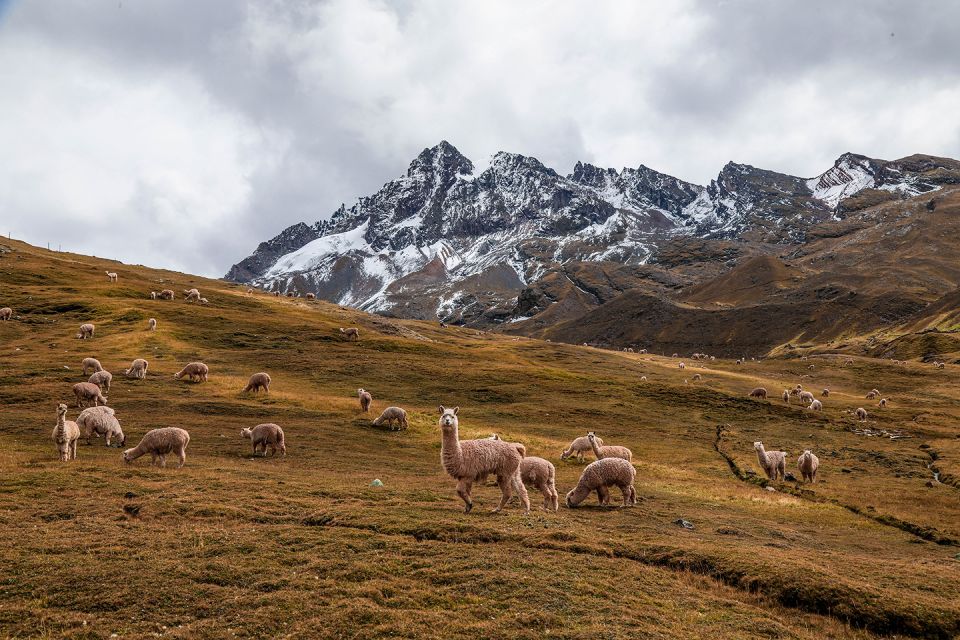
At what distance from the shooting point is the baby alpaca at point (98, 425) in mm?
30703

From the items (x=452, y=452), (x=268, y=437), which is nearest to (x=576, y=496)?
(x=452, y=452)

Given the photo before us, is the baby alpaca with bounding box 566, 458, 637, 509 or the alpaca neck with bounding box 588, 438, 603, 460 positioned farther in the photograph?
the alpaca neck with bounding box 588, 438, 603, 460

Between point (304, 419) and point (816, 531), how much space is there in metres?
33.4

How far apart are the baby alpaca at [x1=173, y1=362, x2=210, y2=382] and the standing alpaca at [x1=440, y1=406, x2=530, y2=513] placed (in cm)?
3926

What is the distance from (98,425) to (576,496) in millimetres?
25794

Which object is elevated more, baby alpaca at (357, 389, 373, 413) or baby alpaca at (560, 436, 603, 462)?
baby alpaca at (357, 389, 373, 413)

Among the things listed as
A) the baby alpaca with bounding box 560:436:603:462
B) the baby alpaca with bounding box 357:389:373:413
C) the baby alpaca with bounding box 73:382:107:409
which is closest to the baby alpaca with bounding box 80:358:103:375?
the baby alpaca with bounding box 73:382:107:409

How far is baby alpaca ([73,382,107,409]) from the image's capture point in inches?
1524

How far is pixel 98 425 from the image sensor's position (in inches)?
1210

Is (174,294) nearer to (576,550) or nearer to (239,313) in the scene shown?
(239,313)

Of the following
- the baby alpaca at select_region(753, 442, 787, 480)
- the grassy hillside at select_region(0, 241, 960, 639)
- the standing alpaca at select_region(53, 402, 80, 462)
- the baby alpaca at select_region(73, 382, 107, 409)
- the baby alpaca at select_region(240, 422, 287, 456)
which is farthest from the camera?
the baby alpaca at select_region(73, 382, 107, 409)

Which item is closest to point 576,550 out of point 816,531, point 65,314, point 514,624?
point 514,624

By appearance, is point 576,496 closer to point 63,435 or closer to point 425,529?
point 425,529

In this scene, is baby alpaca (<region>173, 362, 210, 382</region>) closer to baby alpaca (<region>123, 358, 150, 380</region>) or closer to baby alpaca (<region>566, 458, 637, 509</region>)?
baby alpaca (<region>123, 358, 150, 380</region>)
